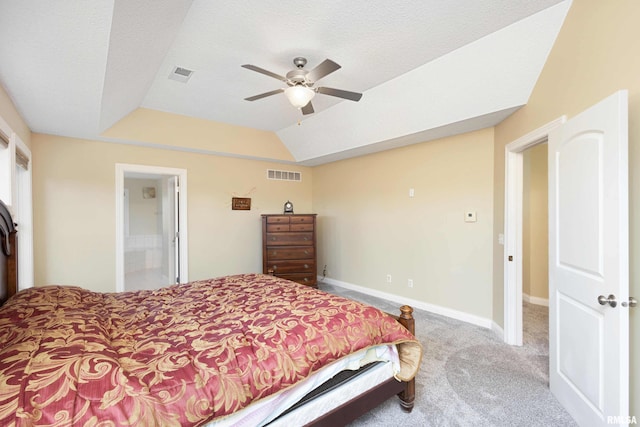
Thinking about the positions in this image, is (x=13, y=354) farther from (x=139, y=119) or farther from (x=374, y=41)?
(x=139, y=119)

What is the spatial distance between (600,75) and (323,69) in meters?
1.74

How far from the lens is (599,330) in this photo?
1587mm

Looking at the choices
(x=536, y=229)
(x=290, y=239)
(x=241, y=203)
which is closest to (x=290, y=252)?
(x=290, y=239)

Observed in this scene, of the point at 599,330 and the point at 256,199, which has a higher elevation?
the point at 256,199

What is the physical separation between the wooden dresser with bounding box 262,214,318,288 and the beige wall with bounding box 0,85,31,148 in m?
2.84

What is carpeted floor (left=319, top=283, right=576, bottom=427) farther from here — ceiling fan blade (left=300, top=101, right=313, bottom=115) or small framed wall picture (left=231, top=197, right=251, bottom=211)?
small framed wall picture (left=231, top=197, right=251, bottom=211)

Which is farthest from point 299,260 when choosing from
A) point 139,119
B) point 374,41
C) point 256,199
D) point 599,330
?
point 599,330

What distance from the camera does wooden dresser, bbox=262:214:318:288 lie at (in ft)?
14.9

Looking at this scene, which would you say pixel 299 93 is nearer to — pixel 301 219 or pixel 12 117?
pixel 12 117

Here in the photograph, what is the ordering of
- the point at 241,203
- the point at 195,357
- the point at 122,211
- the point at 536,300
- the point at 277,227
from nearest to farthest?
the point at 195,357, the point at 122,211, the point at 536,300, the point at 277,227, the point at 241,203

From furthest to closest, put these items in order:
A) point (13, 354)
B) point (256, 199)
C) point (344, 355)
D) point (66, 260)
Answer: point (256, 199)
point (66, 260)
point (344, 355)
point (13, 354)

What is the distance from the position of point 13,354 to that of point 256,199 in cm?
396

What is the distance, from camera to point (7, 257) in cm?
203

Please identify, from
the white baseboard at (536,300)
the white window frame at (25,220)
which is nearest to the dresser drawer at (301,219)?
the white window frame at (25,220)
